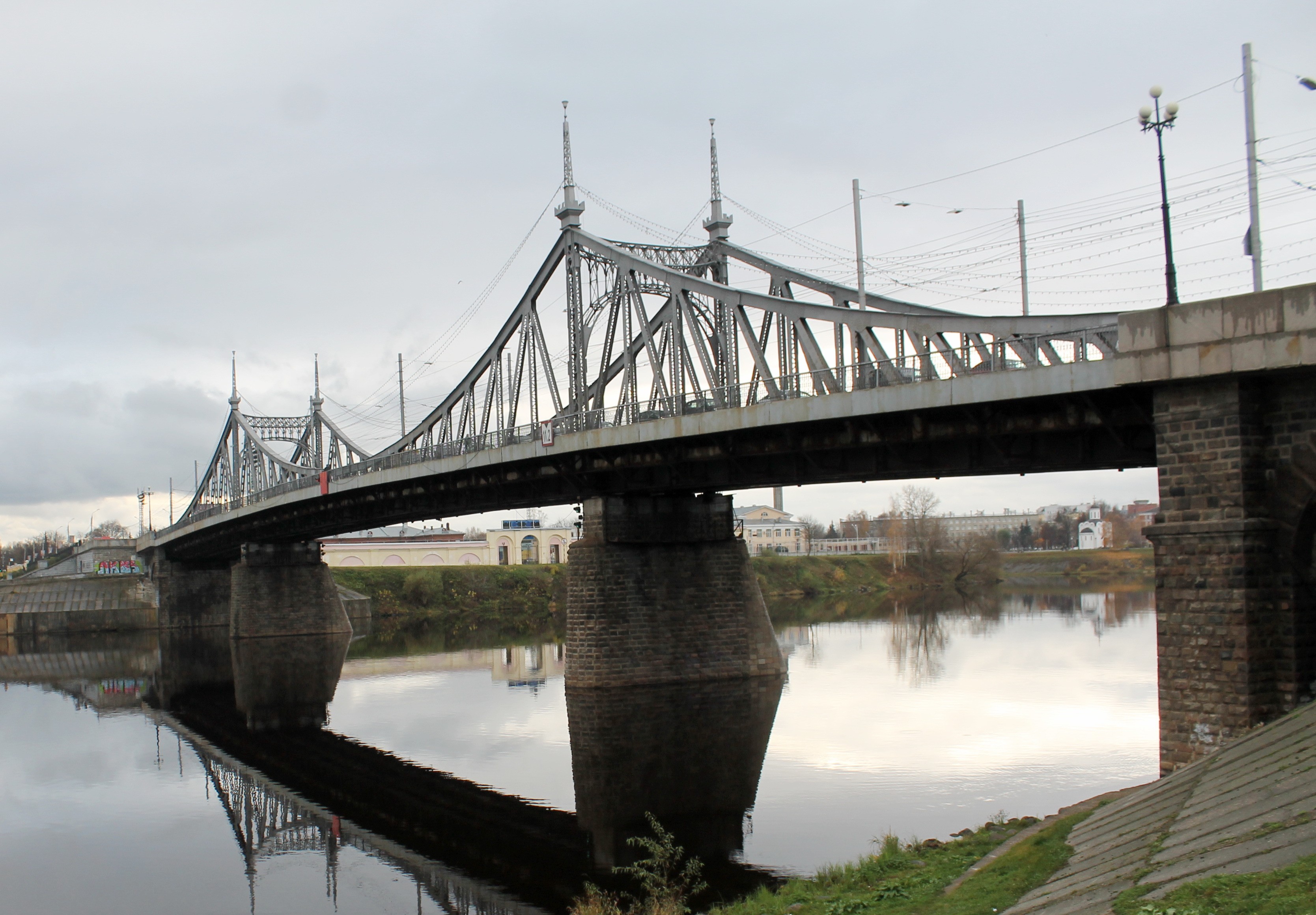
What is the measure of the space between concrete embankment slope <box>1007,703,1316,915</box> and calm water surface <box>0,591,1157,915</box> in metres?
5.18

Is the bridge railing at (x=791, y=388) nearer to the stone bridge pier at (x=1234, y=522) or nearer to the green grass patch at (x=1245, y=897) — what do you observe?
the stone bridge pier at (x=1234, y=522)

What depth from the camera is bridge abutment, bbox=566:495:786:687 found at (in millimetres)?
32438

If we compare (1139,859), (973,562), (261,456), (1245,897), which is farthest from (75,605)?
(1245,897)

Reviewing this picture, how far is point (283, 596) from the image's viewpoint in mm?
64188

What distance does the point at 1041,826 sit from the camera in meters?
13.7

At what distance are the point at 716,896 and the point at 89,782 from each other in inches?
742

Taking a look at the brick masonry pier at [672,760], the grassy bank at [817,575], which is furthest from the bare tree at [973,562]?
the brick masonry pier at [672,760]

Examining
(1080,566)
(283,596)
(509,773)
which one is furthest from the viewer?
(1080,566)

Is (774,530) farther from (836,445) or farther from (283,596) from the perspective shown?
(836,445)

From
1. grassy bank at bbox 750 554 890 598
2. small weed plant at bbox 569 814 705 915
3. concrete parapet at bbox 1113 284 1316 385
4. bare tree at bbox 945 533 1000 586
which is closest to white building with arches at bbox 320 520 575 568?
grassy bank at bbox 750 554 890 598

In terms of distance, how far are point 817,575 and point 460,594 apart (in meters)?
32.3

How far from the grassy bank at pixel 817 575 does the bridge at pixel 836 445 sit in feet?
144

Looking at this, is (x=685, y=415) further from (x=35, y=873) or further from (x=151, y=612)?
(x=151, y=612)

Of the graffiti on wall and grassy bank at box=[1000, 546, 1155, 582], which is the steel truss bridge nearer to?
the graffiti on wall
